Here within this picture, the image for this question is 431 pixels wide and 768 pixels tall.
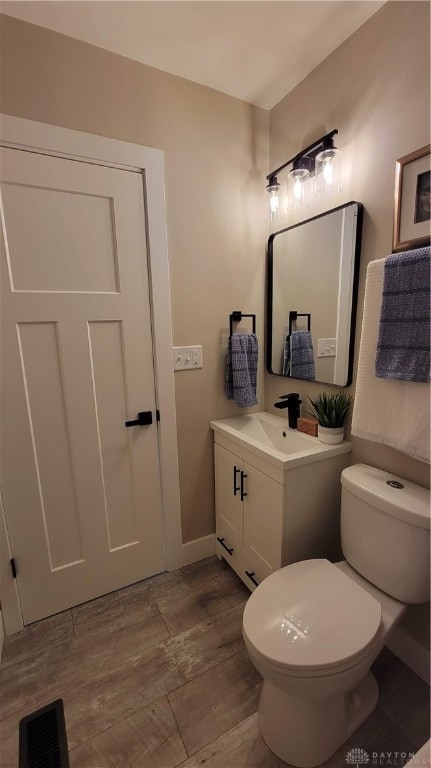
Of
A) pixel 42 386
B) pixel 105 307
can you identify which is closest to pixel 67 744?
pixel 42 386

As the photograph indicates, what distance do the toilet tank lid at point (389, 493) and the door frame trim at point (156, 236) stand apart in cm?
90

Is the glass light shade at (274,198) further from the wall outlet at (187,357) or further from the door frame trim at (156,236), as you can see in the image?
the wall outlet at (187,357)

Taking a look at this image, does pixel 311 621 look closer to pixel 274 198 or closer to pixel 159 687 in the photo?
pixel 159 687

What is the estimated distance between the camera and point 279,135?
166 cm

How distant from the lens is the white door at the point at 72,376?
129 centimetres

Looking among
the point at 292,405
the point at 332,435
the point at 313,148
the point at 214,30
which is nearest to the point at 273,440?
the point at 292,405

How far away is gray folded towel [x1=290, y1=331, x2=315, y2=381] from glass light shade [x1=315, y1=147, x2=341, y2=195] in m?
0.66

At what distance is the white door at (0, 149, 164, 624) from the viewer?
1292 mm

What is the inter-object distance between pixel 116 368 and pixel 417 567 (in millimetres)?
1408

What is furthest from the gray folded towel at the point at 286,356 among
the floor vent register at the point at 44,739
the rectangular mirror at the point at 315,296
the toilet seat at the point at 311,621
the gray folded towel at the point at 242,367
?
the floor vent register at the point at 44,739

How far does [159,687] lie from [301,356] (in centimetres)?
156

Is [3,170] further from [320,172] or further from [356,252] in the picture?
[356,252]

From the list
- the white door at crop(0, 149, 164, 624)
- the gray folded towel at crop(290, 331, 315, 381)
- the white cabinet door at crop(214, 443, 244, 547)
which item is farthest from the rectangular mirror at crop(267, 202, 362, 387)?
the white door at crop(0, 149, 164, 624)

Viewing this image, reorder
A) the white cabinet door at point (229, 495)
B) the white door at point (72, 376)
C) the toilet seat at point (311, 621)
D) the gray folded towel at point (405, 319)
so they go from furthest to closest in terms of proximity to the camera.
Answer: the white cabinet door at point (229, 495) → the white door at point (72, 376) → the gray folded towel at point (405, 319) → the toilet seat at point (311, 621)
